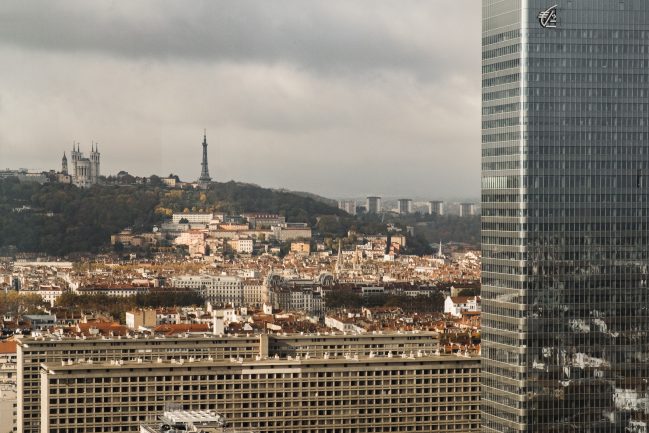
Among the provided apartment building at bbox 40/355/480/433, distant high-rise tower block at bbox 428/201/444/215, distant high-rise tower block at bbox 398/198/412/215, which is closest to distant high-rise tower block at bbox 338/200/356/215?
distant high-rise tower block at bbox 398/198/412/215

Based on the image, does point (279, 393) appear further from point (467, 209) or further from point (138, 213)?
point (138, 213)

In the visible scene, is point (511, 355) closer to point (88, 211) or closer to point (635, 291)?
point (635, 291)

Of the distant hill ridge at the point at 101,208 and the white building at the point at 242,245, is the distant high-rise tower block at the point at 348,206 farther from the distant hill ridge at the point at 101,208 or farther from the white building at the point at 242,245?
the white building at the point at 242,245

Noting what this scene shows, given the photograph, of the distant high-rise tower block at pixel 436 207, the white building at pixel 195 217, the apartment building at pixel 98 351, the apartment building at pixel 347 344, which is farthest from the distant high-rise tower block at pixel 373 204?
the apartment building at pixel 98 351

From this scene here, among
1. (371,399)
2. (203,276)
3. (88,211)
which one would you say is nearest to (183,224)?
(88,211)

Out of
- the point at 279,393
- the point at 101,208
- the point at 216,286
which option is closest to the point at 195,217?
the point at 101,208
